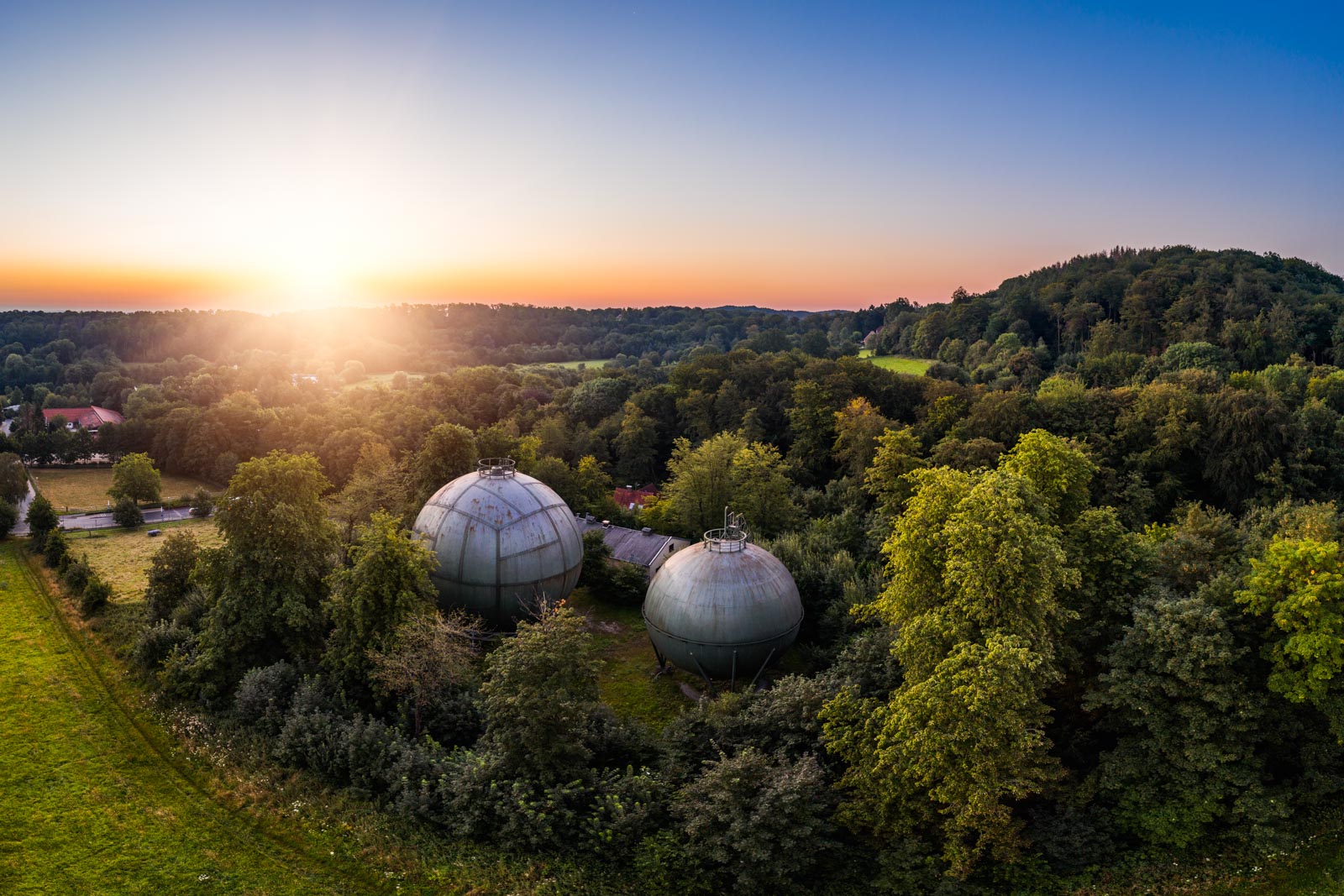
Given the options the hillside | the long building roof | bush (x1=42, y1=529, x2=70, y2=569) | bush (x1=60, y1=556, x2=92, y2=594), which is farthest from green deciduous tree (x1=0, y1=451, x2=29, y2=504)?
the hillside

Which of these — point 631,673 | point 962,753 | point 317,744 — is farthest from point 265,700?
point 962,753

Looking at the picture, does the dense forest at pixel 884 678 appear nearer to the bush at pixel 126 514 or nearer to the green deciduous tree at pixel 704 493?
the green deciduous tree at pixel 704 493

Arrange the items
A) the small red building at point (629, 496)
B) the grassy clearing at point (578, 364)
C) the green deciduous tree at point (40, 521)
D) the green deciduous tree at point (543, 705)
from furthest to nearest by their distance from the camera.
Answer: the grassy clearing at point (578, 364)
the small red building at point (629, 496)
the green deciduous tree at point (40, 521)
the green deciduous tree at point (543, 705)

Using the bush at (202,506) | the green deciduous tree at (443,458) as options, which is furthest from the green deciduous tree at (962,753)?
the bush at (202,506)

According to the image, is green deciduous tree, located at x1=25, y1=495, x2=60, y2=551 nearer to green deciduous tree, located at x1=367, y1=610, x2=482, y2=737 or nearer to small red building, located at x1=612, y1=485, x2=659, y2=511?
green deciduous tree, located at x1=367, y1=610, x2=482, y2=737

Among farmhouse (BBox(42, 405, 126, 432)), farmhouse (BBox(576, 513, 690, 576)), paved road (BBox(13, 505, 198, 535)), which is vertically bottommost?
paved road (BBox(13, 505, 198, 535))
